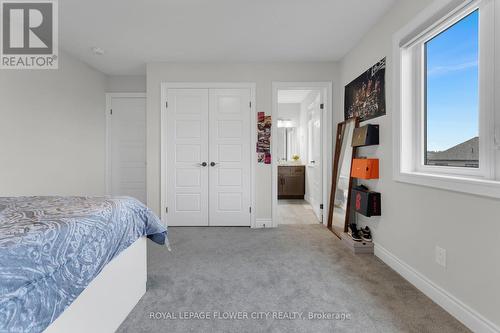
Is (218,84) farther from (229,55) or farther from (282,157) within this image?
(282,157)

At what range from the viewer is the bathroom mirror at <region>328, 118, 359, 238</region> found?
10.3ft

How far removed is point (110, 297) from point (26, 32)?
9.30 ft

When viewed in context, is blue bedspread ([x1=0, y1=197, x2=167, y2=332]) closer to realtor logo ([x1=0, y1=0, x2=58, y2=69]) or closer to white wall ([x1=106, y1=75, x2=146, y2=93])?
realtor logo ([x1=0, y1=0, x2=58, y2=69])

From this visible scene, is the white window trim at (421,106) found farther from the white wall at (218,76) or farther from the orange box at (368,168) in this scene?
the white wall at (218,76)

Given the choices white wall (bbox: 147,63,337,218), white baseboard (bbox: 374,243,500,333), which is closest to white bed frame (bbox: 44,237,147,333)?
white wall (bbox: 147,63,337,218)

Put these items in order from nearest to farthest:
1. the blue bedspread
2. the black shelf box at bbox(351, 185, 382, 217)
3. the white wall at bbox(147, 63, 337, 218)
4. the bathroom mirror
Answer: the blue bedspread
the black shelf box at bbox(351, 185, 382, 217)
the bathroom mirror
the white wall at bbox(147, 63, 337, 218)

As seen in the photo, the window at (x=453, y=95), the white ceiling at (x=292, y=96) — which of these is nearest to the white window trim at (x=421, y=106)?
the window at (x=453, y=95)

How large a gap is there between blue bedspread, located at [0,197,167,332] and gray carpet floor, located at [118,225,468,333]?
619mm

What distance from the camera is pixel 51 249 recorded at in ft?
3.23

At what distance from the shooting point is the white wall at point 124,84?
424cm

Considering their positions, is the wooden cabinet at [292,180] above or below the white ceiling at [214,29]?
below

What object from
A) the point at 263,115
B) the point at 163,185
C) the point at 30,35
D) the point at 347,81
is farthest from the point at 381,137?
the point at 30,35

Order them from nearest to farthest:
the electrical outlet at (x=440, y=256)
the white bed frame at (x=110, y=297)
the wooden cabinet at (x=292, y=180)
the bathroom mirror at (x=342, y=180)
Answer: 1. the white bed frame at (x=110, y=297)
2. the electrical outlet at (x=440, y=256)
3. the bathroom mirror at (x=342, y=180)
4. the wooden cabinet at (x=292, y=180)

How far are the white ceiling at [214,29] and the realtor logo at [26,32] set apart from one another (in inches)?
4.7
